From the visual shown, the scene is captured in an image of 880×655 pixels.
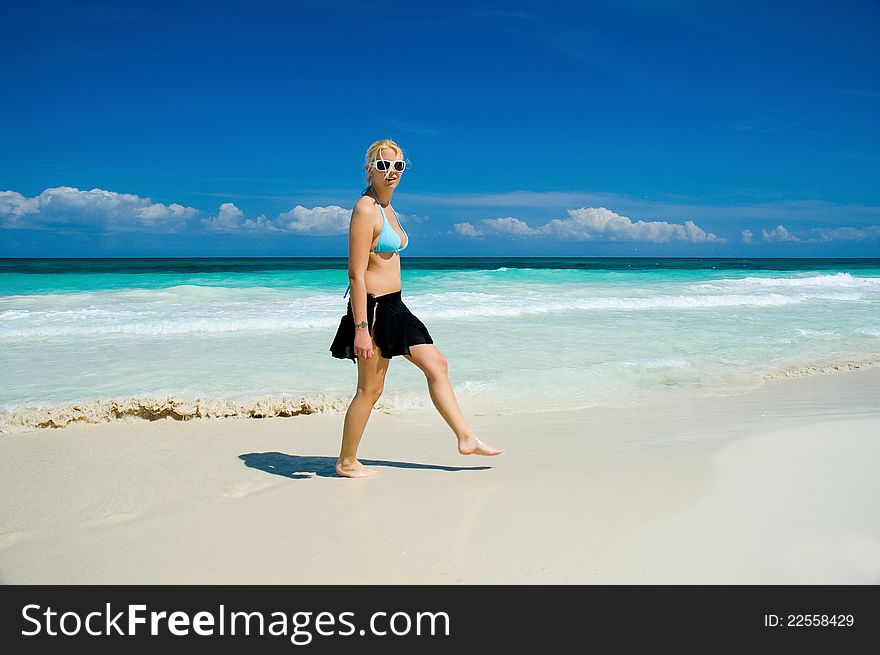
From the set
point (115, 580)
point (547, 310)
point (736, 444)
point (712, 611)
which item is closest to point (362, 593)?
point (115, 580)

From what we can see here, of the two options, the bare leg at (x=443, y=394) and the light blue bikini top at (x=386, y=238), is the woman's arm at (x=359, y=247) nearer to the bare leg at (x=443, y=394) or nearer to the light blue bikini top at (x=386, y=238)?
the light blue bikini top at (x=386, y=238)

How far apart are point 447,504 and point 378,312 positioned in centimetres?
114

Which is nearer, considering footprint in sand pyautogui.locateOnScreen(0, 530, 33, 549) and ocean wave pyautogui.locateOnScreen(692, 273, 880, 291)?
footprint in sand pyautogui.locateOnScreen(0, 530, 33, 549)

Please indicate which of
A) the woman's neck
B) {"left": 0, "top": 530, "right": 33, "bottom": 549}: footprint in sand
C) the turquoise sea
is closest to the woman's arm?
the woman's neck

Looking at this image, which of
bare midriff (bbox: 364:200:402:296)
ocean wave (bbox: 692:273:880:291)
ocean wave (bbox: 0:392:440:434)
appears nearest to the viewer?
bare midriff (bbox: 364:200:402:296)

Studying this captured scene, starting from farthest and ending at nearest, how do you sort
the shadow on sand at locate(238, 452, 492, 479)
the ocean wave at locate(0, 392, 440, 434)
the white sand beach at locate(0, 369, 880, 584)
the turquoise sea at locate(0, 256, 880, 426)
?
the turquoise sea at locate(0, 256, 880, 426) < the ocean wave at locate(0, 392, 440, 434) < the shadow on sand at locate(238, 452, 492, 479) < the white sand beach at locate(0, 369, 880, 584)

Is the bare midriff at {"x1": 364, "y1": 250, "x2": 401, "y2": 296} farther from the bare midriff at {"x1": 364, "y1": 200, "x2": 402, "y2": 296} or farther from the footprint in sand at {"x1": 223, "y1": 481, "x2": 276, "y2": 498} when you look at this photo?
the footprint in sand at {"x1": 223, "y1": 481, "x2": 276, "y2": 498}

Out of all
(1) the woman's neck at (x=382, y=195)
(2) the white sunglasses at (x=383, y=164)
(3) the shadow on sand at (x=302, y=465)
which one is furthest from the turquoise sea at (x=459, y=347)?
(2) the white sunglasses at (x=383, y=164)

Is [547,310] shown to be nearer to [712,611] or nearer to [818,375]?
[818,375]

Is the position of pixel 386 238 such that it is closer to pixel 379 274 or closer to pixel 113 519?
pixel 379 274

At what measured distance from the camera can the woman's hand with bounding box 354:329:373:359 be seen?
12.3 feet

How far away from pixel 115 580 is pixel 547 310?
48.6ft

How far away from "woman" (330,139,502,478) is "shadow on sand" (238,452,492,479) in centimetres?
26

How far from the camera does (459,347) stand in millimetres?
10000
